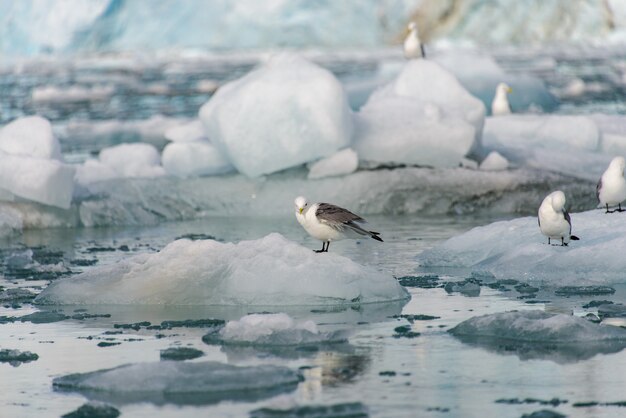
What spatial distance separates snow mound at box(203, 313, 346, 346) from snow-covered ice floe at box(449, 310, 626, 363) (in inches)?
23.1

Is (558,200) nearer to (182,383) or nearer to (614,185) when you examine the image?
(614,185)

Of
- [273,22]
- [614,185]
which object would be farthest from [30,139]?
[273,22]

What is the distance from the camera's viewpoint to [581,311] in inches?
227

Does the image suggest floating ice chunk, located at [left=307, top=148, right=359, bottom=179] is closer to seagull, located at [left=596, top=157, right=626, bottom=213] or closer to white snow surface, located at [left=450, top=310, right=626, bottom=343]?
seagull, located at [left=596, top=157, right=626, bottom=213]

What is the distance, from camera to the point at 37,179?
957cm

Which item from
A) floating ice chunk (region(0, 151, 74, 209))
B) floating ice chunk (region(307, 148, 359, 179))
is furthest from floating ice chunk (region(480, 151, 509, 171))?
floating ice chunk (region(0, 151, 74, 209))

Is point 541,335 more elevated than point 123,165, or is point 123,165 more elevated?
point 123,165

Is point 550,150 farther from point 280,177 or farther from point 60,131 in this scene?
point 60,131

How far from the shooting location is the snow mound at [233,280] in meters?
6.10

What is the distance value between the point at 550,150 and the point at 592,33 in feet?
107

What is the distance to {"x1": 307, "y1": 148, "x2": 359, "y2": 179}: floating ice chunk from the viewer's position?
1045cm

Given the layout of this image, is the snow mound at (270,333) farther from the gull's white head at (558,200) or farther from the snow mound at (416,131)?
the snow mound at (416,131)

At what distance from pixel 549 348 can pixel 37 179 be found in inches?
219

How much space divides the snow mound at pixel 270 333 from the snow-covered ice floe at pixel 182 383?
57 centimetres
